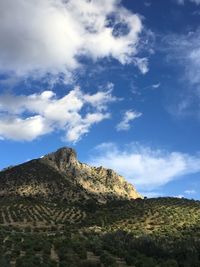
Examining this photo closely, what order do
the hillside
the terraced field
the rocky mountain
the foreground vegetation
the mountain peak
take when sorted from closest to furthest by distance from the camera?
the foreground vegetation
the hillside
the terraced field
the rocky mountain
the mountain peak

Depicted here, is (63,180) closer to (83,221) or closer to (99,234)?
(83,221)

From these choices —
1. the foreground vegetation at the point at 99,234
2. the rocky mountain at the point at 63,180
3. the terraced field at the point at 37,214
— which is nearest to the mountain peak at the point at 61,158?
the rocky mountain at the point at 63,180

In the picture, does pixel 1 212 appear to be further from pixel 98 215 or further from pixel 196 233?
pixel 196 233

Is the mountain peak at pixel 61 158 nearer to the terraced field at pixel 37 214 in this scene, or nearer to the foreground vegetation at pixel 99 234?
the foreground vegetation at pixel 99 234

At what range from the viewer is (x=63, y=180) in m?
149

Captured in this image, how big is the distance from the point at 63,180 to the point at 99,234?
265 ft

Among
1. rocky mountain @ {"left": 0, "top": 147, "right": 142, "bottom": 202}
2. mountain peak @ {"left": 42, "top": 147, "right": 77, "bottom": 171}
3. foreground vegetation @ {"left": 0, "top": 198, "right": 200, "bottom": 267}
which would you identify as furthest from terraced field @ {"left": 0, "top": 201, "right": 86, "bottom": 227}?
mountain peak @ {"left": 42, "top": 147, "right": 77, "bottom": 171}

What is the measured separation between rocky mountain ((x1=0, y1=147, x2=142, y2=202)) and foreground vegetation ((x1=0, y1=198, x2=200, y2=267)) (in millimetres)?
10237

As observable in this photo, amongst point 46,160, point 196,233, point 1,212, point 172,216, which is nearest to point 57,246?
point 196,233

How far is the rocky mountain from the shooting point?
134 metres

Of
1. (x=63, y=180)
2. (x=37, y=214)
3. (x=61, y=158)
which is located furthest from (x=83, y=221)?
(x=61, y=158)

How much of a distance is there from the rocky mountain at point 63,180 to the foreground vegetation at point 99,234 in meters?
10.2

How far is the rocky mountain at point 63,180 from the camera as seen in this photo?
13412 cm

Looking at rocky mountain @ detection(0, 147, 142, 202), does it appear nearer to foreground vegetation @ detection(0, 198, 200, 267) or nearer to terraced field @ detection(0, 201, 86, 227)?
foreground vegetation @ detection(0, 198, 200, 267)
